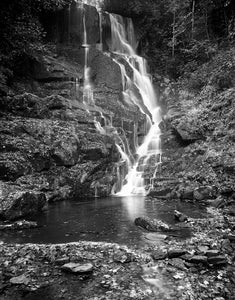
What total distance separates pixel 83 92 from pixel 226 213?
1367 cm

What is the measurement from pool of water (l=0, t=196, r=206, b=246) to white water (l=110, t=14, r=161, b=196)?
90.2 inches

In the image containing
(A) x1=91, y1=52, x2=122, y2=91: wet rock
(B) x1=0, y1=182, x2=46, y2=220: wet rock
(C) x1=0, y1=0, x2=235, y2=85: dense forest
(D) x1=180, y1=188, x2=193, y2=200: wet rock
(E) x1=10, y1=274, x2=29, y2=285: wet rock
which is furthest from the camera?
(A) x1=91, y1=52, x2=122, y2=91: wet rock

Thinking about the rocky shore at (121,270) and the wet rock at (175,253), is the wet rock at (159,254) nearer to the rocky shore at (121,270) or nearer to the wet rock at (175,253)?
the rocky shore at (121,270)

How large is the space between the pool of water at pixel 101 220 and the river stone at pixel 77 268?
151 centimetres

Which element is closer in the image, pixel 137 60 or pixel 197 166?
pixel 197 166

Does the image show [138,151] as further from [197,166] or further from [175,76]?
[175,76]

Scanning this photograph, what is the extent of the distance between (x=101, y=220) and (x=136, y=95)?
13864 millimetres

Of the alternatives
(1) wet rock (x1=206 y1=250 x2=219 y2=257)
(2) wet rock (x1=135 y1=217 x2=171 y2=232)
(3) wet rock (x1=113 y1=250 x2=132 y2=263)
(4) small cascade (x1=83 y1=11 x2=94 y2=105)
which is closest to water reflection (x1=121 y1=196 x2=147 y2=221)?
(2) wet rock (x1=135 y1=217 x2=171 y2=232)

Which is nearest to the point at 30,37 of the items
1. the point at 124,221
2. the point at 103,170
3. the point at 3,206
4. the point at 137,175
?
the point at 103,170

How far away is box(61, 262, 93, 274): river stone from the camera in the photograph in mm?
4832

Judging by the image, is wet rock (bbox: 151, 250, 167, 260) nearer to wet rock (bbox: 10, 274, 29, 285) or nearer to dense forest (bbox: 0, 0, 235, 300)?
dense forest (bbox: 0, 0, 235, 300)

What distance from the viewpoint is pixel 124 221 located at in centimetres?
823

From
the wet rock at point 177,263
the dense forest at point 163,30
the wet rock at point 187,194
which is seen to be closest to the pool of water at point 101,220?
the wet rock at point 187,194

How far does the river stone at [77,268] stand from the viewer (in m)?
4.83
